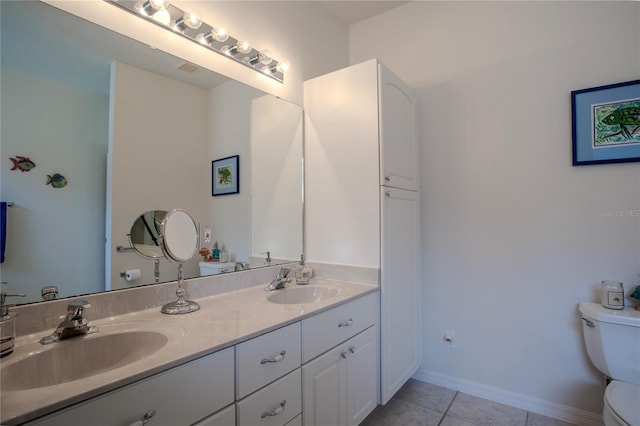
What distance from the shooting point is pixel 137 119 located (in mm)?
1281

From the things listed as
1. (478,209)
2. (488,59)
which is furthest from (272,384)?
(488,59)

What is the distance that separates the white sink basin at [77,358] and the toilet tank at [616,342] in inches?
76.8

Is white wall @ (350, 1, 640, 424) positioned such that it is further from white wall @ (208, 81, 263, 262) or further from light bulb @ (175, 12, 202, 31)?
light bulb @ (175, 12, 202, 31)

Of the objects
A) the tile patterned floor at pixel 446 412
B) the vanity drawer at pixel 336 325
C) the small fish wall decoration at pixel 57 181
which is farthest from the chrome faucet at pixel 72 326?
the tile patterned floor at pixel 446 412

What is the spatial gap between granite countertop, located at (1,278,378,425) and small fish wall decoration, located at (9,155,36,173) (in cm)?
52

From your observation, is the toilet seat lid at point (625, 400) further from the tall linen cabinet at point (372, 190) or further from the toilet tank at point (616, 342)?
the tall linen cabinet at point (372, 190)

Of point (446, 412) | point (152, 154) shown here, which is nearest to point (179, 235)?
point (152, 154)

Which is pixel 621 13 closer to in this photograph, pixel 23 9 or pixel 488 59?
pixel 488 59

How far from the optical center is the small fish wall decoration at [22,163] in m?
0.96

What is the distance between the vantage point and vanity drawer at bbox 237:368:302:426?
100 centimetres

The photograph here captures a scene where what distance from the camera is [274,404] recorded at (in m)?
1.10

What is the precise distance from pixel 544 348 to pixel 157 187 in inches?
89.5

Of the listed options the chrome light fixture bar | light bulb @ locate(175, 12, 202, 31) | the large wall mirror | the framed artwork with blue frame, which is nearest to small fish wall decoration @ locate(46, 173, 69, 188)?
the large wall mirror

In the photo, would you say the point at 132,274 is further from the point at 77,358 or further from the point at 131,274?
the point at 77,358
